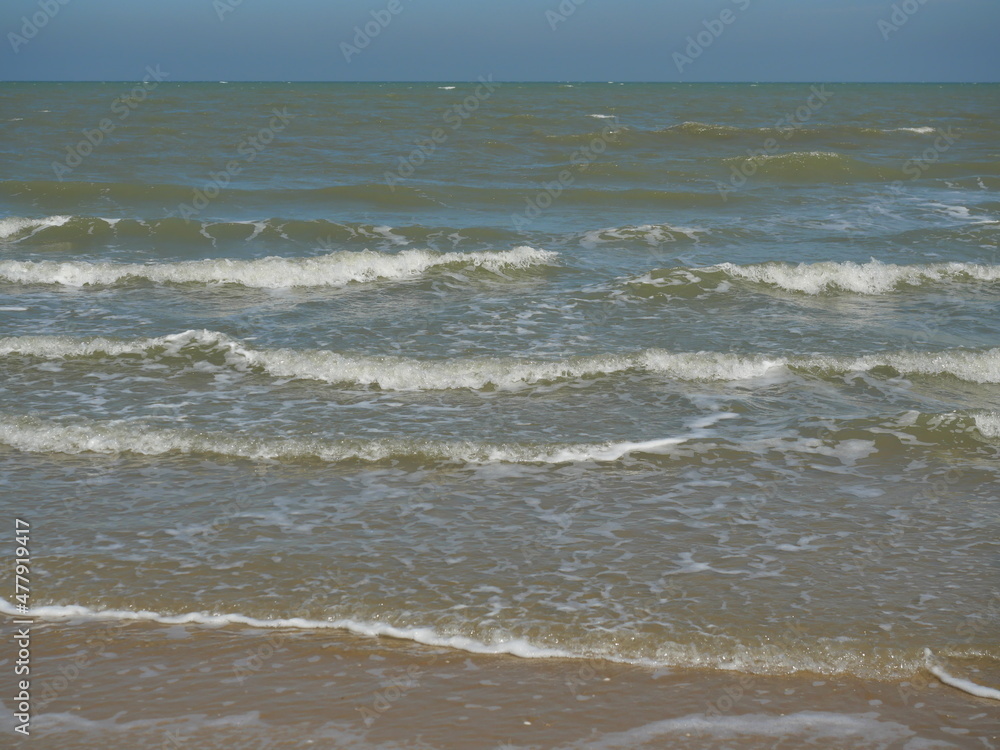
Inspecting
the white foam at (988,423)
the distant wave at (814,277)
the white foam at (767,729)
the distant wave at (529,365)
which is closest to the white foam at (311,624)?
the white foam at (767,729)

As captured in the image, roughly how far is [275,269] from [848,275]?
7922 mm

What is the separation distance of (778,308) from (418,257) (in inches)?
206

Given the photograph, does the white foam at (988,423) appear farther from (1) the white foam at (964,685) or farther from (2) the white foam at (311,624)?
(2) the white foam at (311,624)

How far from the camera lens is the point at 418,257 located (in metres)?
13.9

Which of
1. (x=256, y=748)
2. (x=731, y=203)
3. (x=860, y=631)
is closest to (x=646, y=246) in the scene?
(x=731, y=203)

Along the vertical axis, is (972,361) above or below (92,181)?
below

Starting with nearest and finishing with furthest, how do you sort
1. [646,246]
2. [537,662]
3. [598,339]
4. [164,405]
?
[537,662] → [164,405] → [598,339] → [646,246]

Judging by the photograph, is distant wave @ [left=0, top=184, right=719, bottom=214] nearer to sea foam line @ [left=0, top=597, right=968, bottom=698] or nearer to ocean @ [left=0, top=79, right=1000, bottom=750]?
ocean @ [left=0, top=79, right=1000, bottom=750]

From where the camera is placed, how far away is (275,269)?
43.6 feet

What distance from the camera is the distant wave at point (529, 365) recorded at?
8.76 m

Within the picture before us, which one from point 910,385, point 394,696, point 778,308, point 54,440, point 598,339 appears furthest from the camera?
point 778,308

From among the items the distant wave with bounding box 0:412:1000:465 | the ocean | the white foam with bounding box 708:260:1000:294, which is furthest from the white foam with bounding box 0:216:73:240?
the white foam with bounding box 708:260:1000:294

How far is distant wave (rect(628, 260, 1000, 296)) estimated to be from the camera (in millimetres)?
12445

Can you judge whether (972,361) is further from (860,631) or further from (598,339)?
(860,631)
